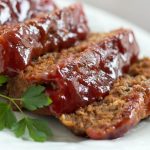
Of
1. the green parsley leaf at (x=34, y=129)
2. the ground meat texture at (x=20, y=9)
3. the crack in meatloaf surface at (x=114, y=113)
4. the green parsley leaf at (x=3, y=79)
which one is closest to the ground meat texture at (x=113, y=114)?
the crack in meatloaf surface at (x=114, y=113)

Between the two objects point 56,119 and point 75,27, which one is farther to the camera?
point 75,27

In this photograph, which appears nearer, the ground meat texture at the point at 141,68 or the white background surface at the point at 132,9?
the ground meat texture at the point at 141,68

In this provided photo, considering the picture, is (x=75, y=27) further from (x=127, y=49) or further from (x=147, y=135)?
(x=147, y=135)

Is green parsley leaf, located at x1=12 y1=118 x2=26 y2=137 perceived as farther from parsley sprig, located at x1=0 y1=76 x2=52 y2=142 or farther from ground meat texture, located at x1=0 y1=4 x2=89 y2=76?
ground meat texture, located at x1=0 y1=4 x2=89 y2=76

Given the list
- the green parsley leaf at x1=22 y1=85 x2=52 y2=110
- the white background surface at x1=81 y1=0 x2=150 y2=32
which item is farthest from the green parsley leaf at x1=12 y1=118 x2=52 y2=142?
the white background surface at x1=81 y1=0 x2=150 y2=32

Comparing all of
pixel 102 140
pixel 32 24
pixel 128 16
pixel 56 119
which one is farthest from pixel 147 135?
pixel 128 16

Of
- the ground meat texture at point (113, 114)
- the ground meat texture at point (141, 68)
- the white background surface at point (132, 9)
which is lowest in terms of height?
the ground meat texture at point (113, 114)

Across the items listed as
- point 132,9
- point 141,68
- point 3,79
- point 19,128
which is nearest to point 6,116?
point 19,128

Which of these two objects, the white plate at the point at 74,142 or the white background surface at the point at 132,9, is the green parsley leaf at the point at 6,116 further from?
the white background surface at the point at 132,9
